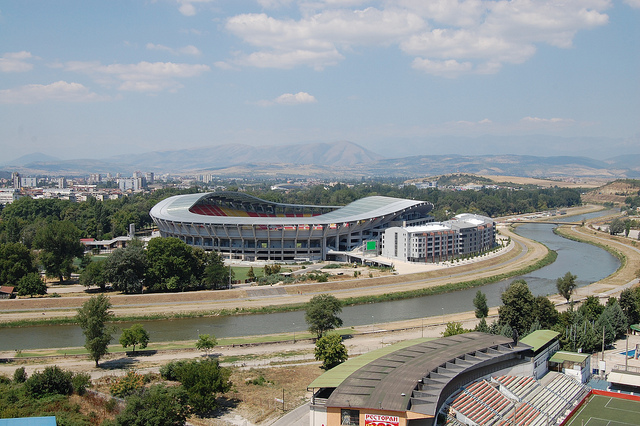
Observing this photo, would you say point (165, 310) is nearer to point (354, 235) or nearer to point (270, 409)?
point (270, 409)

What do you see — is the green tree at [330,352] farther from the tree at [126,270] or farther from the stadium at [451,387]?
the tree at [126,270]

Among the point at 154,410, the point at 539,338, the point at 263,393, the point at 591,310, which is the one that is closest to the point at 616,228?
the point at 591,310

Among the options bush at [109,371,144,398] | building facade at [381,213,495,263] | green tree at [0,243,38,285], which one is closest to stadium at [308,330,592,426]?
bush at [109,371,144,398]

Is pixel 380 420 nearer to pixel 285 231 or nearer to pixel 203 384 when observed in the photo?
pixel 203 384

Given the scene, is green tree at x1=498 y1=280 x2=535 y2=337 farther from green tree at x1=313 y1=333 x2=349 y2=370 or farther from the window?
the window

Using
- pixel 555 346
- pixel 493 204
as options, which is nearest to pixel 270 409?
pixel 555 346

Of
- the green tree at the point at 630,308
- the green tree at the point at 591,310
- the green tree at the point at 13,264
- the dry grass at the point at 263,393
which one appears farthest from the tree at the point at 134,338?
the green tree at the point at 630,308
